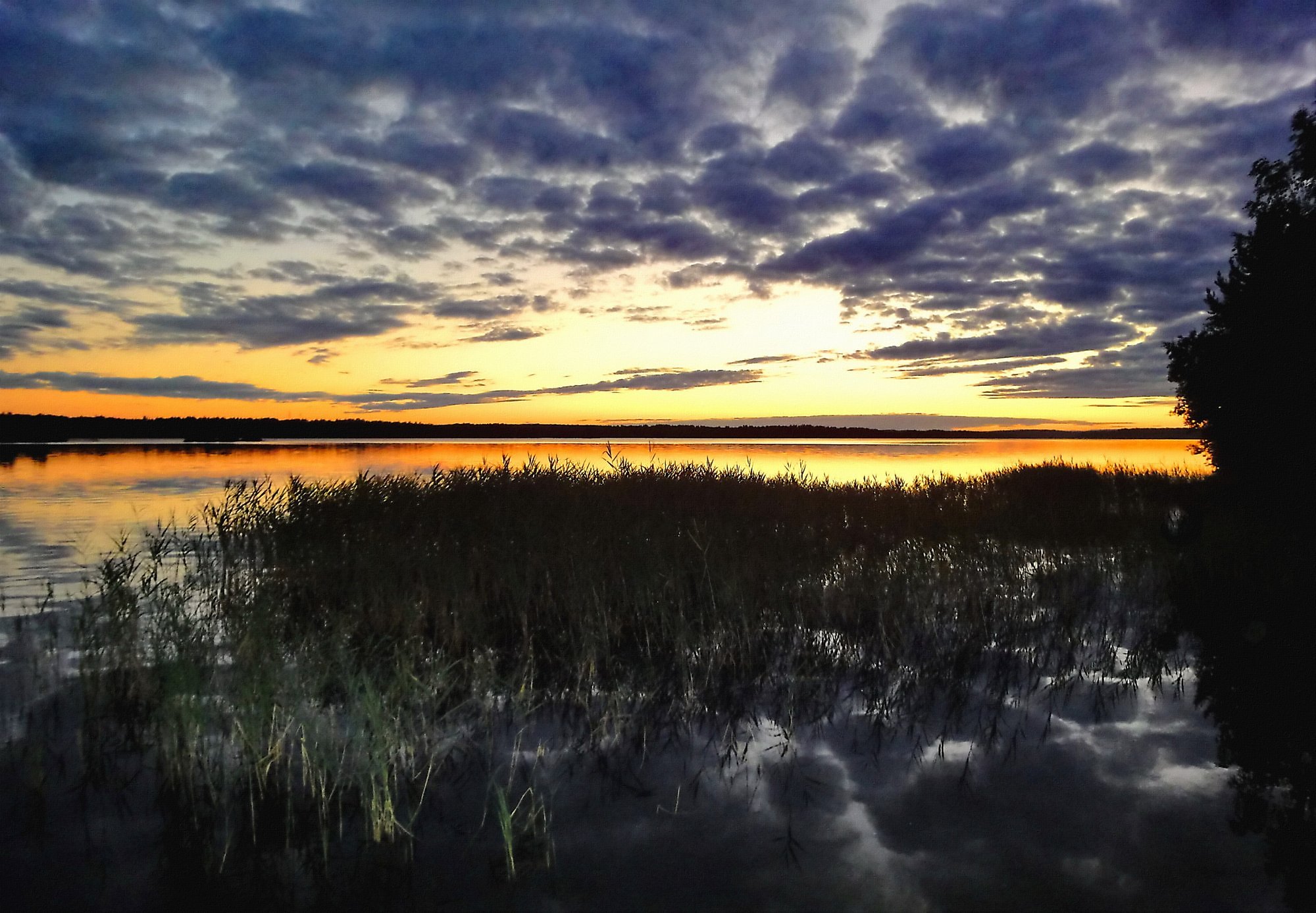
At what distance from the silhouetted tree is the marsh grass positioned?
5.96 metres

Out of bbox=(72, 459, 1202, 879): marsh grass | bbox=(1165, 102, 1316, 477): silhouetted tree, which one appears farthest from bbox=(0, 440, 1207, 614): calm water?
bbox=(1165, 102, 1316, 477): silhouetted tree

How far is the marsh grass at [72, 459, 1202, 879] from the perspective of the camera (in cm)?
516

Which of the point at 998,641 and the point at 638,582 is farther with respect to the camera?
the point at 638,582

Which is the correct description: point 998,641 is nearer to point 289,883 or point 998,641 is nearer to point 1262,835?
point 1262,835

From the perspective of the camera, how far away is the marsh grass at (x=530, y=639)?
516 centimetres

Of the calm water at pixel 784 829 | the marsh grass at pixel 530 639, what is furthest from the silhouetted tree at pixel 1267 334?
the calm water at pixel 784 829

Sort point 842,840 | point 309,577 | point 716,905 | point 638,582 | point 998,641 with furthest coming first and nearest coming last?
point 309,577
point 638,582
point 998,641
point 842,840
point 716,905

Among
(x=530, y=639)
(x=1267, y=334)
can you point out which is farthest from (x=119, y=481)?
(x=1267, y=334)

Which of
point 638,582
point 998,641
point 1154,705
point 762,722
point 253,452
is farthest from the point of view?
point 253,452

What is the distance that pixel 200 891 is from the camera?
4043mm

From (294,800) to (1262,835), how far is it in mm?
6317

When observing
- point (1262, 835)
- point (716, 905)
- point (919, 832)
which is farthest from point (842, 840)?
point (1262, 835)

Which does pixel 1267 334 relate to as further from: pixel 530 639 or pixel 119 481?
pixel 119 481

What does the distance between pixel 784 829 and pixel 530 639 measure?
361cm
